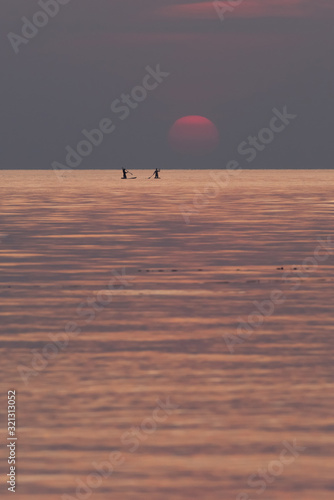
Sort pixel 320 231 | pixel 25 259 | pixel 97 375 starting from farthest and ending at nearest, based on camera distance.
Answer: pixel 320 231 → pixel 25 259 → pixel 97 375

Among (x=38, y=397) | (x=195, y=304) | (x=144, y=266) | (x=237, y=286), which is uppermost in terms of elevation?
(x=144, y=266)

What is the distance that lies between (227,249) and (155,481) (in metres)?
31.0

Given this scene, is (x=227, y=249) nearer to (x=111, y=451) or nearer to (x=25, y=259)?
(x=25, y=259)

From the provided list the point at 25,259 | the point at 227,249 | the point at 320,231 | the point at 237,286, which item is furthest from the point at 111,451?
the point at 320,231

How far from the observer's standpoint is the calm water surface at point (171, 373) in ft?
40.5

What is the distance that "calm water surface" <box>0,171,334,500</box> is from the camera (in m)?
12.4

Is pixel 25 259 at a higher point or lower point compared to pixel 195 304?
higher

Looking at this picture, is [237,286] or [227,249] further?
[227,249]

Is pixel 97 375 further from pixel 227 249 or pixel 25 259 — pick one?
pixel 227 249

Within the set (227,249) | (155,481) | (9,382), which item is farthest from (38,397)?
(227,249)

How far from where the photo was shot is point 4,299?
88.7ft

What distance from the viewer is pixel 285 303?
86.9ft

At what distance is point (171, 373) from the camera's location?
17609mm

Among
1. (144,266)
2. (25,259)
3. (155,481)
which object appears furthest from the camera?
(25,259)
